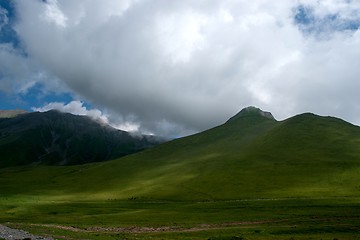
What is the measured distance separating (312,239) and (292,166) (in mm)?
126297

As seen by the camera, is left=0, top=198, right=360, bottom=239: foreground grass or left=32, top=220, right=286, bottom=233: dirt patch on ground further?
left=32, top=220, right=286, bottom=233: dirt patch on ground

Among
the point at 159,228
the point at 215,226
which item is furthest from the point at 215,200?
the point at 159,228

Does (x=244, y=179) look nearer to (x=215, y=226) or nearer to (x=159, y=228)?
A: (x=215, y=226)

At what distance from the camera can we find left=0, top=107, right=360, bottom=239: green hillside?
5166 centimetres

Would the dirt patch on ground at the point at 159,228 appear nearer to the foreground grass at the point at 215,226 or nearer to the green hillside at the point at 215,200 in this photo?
the foreground grass at the point at 215,226

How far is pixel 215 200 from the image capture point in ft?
378

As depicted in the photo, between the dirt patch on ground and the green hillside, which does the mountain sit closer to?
the green hillside

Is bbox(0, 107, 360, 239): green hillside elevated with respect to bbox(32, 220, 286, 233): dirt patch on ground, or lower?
elevated

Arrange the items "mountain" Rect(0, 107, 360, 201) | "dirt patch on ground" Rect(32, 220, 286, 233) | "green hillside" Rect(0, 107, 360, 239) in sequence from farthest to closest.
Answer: "mountain" Rect(0, 107, 360, 201), "dirt patch on ground" Rect(32, 220, 286, 233), "green hillside" Rect(0, 107, 360, 239)

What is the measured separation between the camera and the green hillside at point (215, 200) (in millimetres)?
51656

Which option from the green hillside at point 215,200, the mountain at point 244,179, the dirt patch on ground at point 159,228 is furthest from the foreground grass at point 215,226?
the mountain at point 244,179

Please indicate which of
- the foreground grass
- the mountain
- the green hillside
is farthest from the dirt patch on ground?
the mountain

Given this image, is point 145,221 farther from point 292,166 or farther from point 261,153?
point 261,153

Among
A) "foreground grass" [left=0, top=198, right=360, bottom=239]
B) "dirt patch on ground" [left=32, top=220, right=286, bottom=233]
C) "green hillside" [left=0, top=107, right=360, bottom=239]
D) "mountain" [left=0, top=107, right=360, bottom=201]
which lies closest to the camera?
"foreground grass" [left=0, top=198, right=360, bottom=239]
